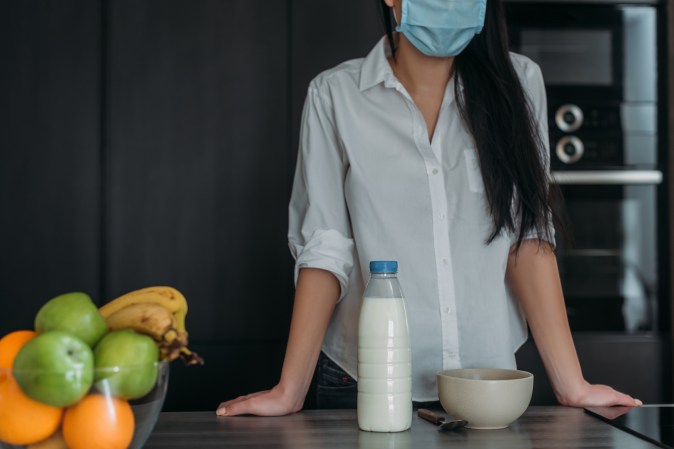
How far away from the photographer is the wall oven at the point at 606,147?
220 cm

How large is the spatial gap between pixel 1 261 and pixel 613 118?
1706 millimetres

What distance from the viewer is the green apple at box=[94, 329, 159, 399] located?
2.32ft

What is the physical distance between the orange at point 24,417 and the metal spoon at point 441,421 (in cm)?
45

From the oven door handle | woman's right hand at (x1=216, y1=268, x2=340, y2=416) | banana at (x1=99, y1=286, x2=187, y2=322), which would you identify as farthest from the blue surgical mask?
the oven door handle

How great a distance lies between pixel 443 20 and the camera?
1.30 m

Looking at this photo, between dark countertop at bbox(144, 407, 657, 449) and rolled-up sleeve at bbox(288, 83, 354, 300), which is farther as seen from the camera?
rolled-up sleeve at bbox(288, 83, 354, 300)

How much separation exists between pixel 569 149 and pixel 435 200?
3.30 ft

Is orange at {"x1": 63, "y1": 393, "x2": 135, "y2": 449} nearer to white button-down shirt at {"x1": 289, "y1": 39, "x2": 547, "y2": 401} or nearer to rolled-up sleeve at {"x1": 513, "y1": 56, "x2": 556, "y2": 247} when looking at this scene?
white button-down shirt at {"x1": 289, "y1": 39, "x2": 547, "y2": 401}

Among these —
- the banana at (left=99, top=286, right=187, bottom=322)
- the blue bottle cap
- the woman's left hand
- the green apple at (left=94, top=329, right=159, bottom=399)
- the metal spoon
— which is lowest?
the woman's left hand

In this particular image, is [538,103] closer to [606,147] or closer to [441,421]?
[441,421]

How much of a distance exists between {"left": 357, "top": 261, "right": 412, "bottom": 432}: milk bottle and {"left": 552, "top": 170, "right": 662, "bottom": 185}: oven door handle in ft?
4.47

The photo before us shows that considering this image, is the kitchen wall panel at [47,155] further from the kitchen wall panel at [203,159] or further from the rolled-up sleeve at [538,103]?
the rolled-up sleeve at [538,103]

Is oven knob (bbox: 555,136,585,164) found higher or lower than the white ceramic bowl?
higher

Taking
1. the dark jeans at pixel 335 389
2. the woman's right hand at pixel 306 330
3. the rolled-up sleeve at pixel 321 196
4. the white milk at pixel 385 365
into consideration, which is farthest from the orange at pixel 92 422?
the dark jeans at pixel 335 389
